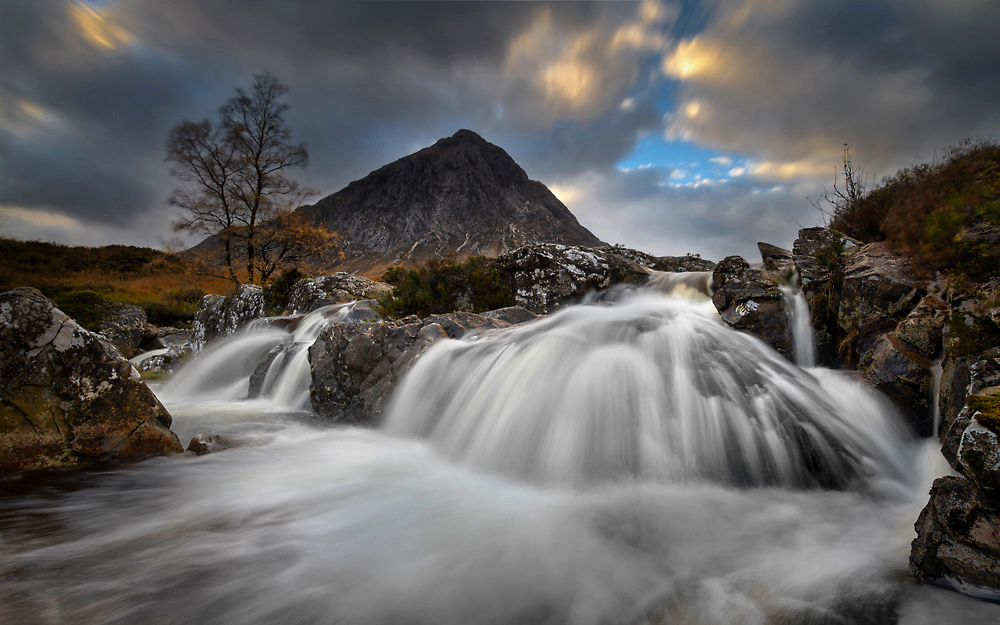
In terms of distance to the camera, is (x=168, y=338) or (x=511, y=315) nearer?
(x=511, y=315)

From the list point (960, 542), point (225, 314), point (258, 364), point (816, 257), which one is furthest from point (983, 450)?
point (225, 314)

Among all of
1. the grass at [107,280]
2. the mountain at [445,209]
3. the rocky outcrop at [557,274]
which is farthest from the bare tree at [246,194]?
the mountain at [445,209]

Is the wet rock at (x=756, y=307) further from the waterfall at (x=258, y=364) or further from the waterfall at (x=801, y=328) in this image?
the waterfall at (x=258, y=364)

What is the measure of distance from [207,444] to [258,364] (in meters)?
4.67

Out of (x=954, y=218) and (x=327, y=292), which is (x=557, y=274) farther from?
(x=327, y=292)

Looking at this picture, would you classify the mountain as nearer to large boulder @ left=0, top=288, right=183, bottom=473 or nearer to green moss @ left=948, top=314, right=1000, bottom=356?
large boulder @ left=0, top=288, right=183, bottom=473

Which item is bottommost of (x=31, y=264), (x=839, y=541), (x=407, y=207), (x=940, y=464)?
(x=839, y=541)

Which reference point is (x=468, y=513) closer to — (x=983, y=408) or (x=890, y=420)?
(x=983, y=408)

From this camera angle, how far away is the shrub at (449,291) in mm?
9984

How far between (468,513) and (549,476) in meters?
1.04

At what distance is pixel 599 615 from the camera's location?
2123 millimetres

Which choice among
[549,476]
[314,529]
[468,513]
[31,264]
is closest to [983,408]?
[549,476]

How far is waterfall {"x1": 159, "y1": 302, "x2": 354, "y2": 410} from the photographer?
25.9 ft

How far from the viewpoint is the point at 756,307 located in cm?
646
